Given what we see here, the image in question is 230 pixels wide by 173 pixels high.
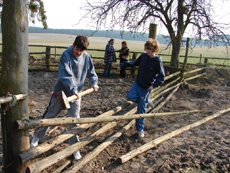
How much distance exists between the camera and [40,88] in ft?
19.9

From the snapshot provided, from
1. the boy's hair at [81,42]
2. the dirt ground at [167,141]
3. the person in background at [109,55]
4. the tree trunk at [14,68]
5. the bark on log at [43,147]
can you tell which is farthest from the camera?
the person in background at [109,55]

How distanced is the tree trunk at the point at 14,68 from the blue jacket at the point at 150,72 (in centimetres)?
192

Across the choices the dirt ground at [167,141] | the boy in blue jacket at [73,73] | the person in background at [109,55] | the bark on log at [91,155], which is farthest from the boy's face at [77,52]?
the person in background at [109,55]

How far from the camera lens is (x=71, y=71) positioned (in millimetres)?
2434

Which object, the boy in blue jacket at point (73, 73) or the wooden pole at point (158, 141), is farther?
the wooden pole at point (158, 141)

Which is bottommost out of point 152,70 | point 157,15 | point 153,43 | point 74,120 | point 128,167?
point 128,167

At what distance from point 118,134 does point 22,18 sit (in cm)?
222

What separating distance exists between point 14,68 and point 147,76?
6.72ft

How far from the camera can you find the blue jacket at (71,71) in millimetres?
2326

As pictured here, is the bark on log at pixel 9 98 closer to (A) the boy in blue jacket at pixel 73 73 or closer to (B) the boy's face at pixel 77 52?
(A) the boy in blue jacket at pixel 73 73

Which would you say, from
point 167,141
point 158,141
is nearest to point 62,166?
point 158,141

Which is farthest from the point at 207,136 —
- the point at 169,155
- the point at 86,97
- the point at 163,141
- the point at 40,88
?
the point at 40,88

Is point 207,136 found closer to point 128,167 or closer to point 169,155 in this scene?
point 169,155

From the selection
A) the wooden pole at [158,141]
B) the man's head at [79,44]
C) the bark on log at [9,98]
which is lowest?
the wooden pole at [158,141]
